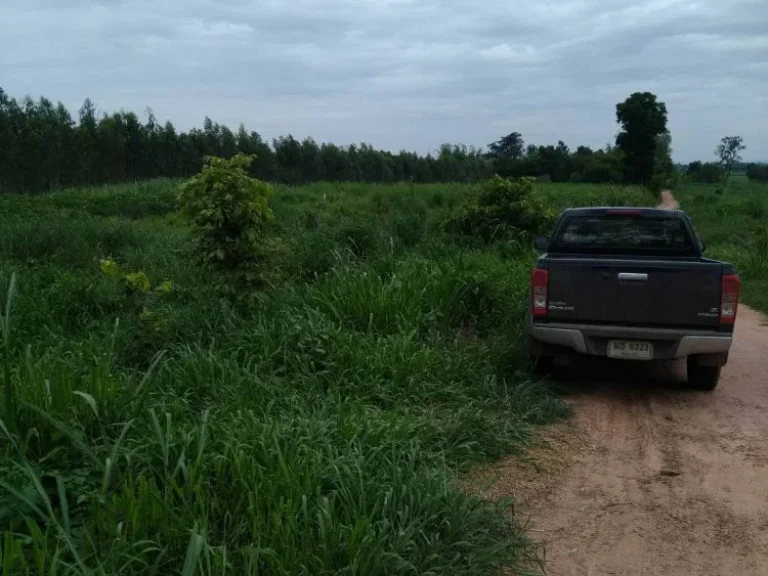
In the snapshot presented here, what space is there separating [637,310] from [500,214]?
6.72 m

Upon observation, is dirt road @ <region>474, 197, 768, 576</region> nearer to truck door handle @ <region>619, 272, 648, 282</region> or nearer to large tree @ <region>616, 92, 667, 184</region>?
truck door handle @ <region>619, 272, 648, 282</region>

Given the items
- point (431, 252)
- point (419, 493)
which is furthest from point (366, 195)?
point (419, 493)

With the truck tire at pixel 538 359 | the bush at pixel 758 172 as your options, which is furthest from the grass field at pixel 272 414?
the bush at pixel 758 172

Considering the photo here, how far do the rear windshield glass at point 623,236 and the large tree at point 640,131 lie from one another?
46.5 metres

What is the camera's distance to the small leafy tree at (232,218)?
6281 millimetres

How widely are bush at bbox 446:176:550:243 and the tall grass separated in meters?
2.64

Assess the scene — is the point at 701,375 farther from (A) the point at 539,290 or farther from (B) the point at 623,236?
(A) the point at 539,290

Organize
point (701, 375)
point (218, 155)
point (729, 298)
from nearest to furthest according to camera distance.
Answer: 1. point (729, 298)
2. point (701, 375)
3. point (218, 155)

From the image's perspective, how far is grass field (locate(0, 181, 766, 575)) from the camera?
3.07 metres

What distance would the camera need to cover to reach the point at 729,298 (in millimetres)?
5738

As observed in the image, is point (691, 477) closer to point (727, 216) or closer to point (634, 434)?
point (634, 434)

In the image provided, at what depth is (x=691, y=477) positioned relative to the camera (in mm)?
4586

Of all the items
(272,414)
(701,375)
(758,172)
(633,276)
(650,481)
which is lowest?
(650,481)

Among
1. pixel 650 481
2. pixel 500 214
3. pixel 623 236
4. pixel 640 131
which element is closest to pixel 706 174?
pixel 640 131
